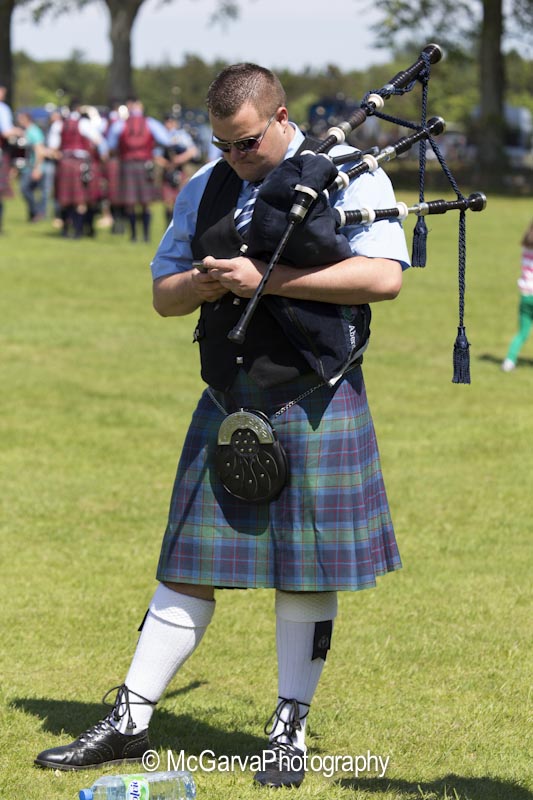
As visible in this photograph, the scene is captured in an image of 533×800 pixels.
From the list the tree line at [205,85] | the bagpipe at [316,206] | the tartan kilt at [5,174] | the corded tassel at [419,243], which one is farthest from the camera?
the tree line at [205,85]

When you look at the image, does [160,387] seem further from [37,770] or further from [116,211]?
[116,211]

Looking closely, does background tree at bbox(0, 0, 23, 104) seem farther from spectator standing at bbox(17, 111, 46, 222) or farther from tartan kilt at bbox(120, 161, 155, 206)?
tartan kilt at bbox(120, 161, 155, 206)

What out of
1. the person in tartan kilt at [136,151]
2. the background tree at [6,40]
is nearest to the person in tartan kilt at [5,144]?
the person in tartan kilt at [136,151]

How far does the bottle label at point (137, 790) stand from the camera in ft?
10.4

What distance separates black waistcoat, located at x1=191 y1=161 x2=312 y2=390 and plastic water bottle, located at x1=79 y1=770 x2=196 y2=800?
0.97m

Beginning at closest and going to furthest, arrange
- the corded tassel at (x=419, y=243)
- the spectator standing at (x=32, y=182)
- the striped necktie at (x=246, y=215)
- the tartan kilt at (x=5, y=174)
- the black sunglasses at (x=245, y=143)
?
1. the black sunglasses at (x=245, y=143)
2. the striped necktie at (x=246, y=215)
3. the corded tassel at (x=419, y=243)
4. the tartan kilt at (x=5, y=174)
5. the spectator standing at (x=32, y=182)

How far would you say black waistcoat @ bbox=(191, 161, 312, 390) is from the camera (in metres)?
3.31

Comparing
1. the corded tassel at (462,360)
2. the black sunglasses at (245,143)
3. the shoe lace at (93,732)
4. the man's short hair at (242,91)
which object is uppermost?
the man's short hair at (242,91)

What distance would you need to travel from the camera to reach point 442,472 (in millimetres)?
7117

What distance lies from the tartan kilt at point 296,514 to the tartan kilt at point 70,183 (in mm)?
14817

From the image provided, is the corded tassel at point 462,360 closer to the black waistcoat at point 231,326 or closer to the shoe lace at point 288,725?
the black waistcoat at point 231,326

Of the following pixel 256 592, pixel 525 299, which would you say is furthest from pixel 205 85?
pixel 256 592

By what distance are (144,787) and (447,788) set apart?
797mm

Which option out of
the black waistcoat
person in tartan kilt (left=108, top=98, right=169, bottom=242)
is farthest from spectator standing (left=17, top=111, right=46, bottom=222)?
the black waistcoat
